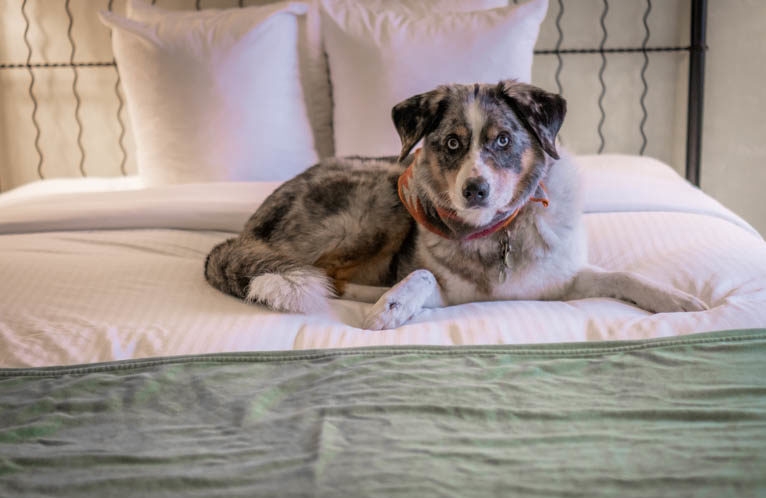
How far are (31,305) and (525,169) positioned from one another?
4.47ft

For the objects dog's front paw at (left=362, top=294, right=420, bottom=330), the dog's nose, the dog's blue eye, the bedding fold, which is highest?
the dog's blue eye

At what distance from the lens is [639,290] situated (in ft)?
5.43

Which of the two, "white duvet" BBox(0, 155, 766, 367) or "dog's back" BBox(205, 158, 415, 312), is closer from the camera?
"white duvet" BBox(0, 155, 766, 367)

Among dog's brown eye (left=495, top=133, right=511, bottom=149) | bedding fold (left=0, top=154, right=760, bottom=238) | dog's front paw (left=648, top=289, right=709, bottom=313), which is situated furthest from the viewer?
bedding fold (left=0, top=154, right=760, bottom=238)

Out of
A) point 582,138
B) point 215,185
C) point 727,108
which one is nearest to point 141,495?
point 215,185

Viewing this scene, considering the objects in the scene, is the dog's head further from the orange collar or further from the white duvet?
the white duvet

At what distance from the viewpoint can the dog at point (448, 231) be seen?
1.67 m

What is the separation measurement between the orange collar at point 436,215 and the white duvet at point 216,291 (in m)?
0.23

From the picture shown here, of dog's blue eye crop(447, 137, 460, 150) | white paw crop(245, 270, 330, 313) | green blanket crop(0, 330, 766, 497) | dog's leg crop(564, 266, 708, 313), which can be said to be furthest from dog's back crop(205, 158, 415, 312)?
green blanket crop(0, 330, 766, 497)

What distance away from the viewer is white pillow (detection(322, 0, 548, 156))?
8.39 ft

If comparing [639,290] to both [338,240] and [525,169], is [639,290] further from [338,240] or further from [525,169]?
[338,240]

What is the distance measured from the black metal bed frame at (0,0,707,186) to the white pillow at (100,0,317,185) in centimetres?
64

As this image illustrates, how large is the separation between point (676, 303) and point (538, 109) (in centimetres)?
60

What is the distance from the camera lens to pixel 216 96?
2.72 m
